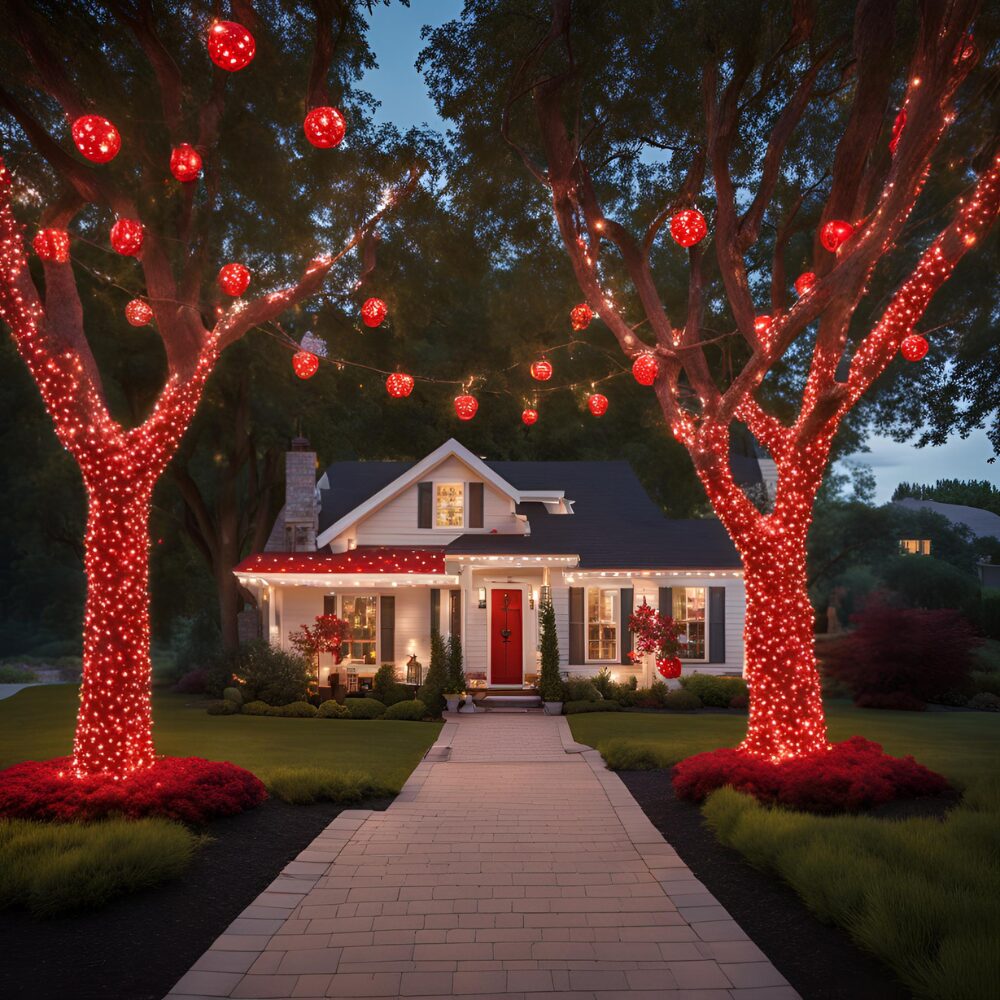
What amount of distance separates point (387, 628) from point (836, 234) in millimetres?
14824

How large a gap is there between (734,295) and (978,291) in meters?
13.8

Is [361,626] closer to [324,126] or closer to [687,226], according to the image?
[687,226]

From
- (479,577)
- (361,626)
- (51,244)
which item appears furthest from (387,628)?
(51,244)

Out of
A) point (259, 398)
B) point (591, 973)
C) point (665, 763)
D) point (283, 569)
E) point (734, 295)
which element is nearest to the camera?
point (591, 973)

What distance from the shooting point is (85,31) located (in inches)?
425

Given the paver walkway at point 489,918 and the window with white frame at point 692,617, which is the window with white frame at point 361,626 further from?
the paver walkway at point 489,918

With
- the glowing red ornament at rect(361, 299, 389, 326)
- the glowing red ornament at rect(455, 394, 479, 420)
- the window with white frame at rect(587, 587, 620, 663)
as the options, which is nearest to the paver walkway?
the glowing red ornament at rect(361, 299, 389, 326)

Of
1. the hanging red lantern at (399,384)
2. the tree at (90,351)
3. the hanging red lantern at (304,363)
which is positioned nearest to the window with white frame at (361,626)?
the hanging red lantern at (399,384)

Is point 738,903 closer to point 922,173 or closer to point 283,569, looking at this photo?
point 922,173

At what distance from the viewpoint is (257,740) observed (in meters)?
14.6

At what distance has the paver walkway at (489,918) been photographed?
492 centimetres

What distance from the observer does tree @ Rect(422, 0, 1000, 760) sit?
9109 mm

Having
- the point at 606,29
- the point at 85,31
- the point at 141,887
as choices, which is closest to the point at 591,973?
the point at 141,887

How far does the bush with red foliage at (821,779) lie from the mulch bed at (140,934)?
174 inches
